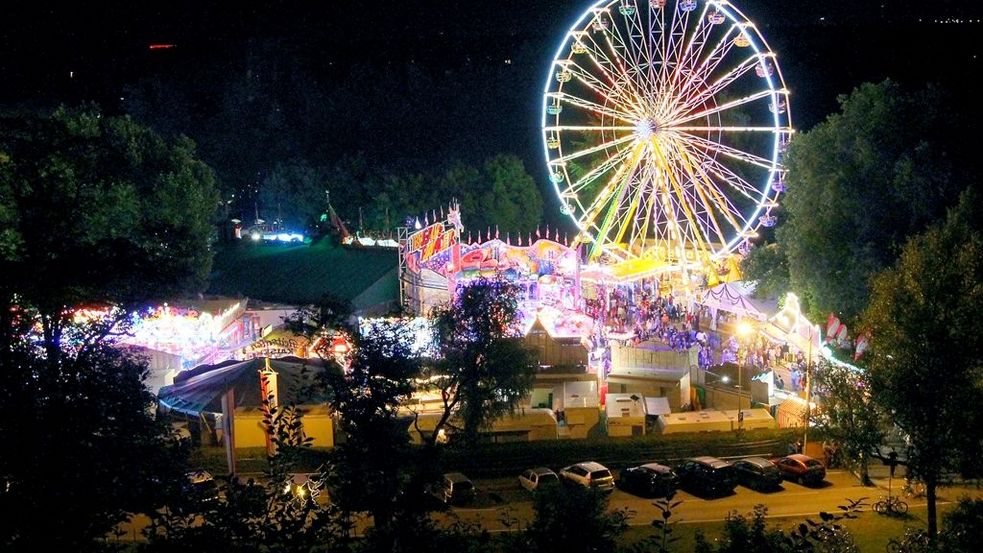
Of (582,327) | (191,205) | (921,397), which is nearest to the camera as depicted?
(921,397)

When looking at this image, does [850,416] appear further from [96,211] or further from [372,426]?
[96,211]

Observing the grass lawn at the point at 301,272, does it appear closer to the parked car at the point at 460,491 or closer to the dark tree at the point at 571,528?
the parked car at the point at 460,491

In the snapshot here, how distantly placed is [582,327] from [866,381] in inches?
472

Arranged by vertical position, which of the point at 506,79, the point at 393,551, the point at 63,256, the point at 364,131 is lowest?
the point at 393,551

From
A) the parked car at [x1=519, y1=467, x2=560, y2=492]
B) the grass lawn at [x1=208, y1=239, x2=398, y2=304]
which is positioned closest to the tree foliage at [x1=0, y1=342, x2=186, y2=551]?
the parked car at [x1=519, y1=467, x2=560, y2=492]

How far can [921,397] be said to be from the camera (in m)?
11.6

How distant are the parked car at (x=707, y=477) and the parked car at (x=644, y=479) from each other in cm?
33

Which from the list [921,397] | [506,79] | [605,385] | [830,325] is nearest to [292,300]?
[605,385]

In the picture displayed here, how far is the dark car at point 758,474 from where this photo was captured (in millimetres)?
15500

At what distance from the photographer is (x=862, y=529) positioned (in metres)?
13.3

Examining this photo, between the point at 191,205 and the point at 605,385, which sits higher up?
the point at 191,205

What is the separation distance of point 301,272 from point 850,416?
2430 cm

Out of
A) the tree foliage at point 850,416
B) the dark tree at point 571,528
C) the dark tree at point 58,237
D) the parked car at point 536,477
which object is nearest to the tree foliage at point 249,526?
the dark tree at point 571,528

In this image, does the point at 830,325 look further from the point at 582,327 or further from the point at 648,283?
the point at 648,283
